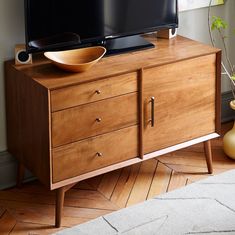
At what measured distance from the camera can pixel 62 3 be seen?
2611 millimetres

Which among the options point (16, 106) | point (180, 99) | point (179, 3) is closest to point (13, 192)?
point (16, 106)

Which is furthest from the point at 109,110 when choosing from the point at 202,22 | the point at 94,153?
the point at 202,22

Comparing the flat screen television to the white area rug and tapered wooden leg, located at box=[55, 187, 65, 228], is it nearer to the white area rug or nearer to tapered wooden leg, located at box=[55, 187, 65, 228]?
tapered wooden leg, located at box=[55, 187, 65, 228]

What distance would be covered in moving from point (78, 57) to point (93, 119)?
0.30 m

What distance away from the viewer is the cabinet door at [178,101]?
107 inches

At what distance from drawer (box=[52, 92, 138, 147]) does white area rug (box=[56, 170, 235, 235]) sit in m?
0.37

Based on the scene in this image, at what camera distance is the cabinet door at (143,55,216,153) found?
107 inches

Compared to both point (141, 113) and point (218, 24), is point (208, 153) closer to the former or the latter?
point (141, 113)

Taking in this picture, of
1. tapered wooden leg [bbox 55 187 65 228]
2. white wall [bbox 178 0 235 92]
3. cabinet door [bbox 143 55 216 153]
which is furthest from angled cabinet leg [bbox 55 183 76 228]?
white wall [bbox 178 0 235 92]

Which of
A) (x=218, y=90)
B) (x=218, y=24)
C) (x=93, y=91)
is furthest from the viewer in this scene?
(x=218, y=24)

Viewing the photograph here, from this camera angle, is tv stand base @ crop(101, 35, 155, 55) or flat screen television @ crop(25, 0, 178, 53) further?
tv stand base @ crop(101, 35, 155, 55)

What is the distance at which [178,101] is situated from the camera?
111 inches

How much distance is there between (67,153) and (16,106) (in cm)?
34

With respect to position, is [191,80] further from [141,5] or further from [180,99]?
[141,5]
